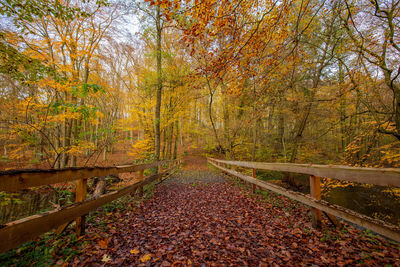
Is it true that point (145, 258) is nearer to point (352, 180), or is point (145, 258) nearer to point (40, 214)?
point (40, 214)

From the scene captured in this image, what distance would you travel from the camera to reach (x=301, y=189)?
31.3ft

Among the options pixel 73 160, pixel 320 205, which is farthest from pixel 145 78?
pixel 320 205

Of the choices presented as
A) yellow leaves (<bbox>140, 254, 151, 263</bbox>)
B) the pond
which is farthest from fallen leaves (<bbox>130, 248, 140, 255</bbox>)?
the pond

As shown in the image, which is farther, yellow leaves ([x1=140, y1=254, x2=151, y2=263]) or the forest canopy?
the forest canopy

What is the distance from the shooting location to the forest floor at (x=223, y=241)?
6.63 ft

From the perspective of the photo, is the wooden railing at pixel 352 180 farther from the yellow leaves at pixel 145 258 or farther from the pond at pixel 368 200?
the pond at pixel 368 200

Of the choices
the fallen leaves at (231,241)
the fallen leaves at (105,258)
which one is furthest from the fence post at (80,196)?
the fallen leaves at (105,258)

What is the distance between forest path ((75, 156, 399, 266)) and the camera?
204 centimetres

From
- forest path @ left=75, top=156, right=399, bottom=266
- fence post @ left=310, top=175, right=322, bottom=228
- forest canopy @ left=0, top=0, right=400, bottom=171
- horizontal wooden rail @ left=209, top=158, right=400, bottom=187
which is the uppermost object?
forest canopy @ left=0, top=0, right=400, bottom=171

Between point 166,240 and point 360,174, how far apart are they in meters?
2.87

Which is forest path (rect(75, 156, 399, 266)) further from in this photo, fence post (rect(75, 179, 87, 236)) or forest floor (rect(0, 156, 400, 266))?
fence post (rect(75, 179, 87, 236))

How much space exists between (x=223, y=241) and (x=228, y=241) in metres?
0.08

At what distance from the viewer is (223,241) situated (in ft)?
8.31

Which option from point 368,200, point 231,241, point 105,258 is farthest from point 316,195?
point 368,200
